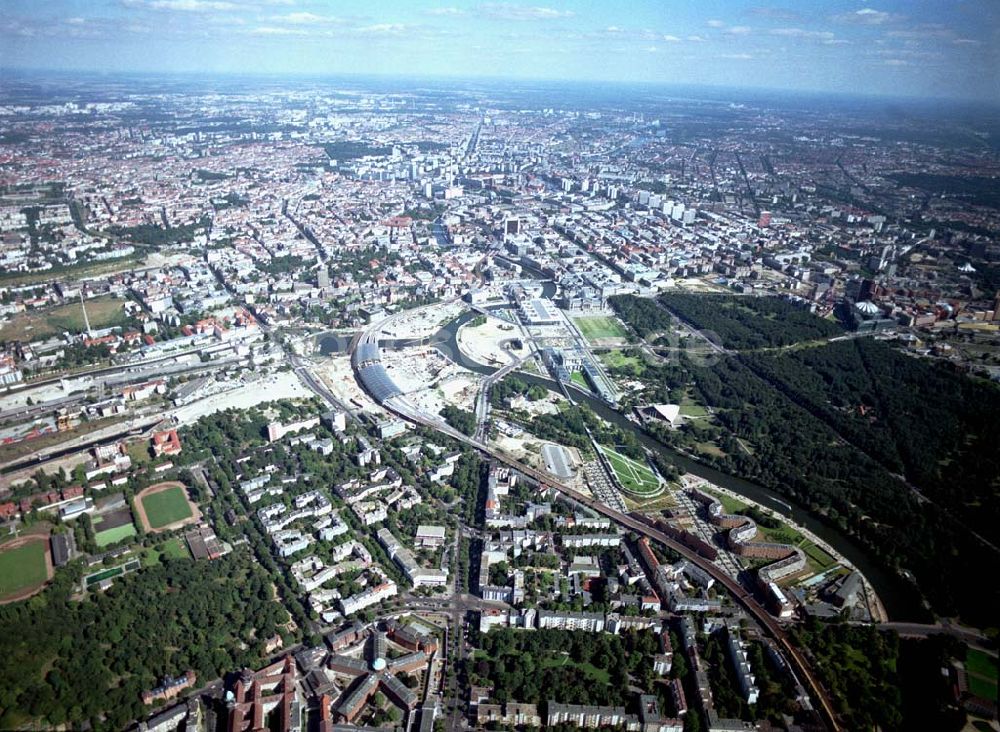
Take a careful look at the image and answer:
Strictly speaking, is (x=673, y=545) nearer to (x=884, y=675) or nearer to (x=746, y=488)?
(x=746, y=488)

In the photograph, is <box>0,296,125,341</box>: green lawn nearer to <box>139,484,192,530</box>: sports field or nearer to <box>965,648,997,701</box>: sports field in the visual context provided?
<box>139,484,192,530</box>: sports field

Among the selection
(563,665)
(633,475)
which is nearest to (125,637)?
(563,665)

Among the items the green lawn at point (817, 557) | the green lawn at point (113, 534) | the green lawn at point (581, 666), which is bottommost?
the green lawn at point (113, 534)

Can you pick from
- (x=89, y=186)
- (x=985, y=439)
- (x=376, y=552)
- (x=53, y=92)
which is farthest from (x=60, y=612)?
(x=53, y=92)

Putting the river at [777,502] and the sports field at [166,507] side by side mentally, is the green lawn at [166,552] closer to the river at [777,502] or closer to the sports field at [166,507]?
the sports field at [166,507]

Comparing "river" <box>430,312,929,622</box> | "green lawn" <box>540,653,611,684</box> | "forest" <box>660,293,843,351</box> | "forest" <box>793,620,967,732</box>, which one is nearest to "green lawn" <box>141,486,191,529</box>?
"green lawn" <box>540,653,611,684</box>

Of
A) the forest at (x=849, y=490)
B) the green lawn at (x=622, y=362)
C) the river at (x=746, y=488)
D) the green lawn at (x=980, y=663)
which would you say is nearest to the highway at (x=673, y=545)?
the river at (x=746, y=488)
